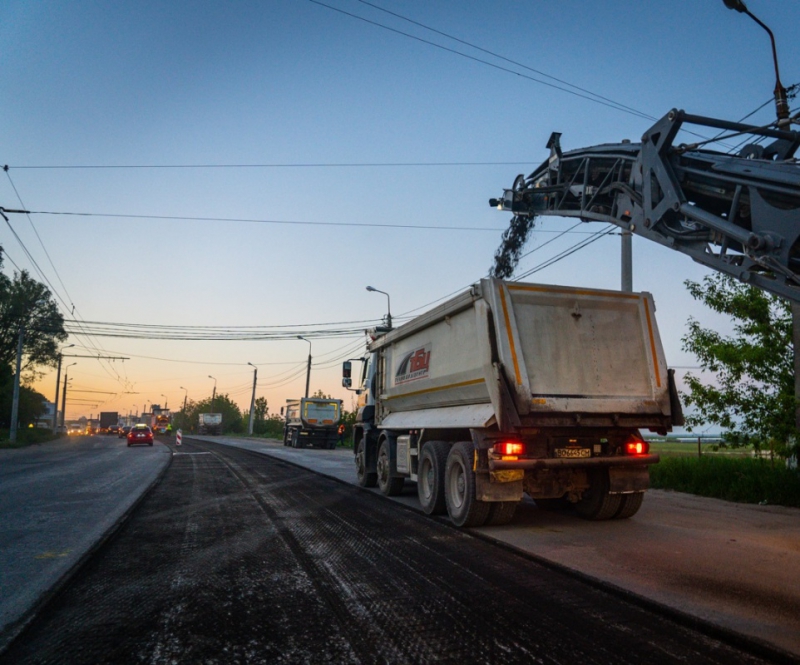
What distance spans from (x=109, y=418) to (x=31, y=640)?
88.5m

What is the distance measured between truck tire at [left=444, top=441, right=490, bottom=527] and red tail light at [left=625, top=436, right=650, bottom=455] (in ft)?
7.00

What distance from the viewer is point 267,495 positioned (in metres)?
11.3

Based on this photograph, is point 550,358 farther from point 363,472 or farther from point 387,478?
point 363,472

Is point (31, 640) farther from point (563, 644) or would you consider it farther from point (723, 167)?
point (723, 167)

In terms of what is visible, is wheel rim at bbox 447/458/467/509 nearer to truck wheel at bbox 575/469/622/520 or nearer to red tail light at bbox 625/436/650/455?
truck wheel at bbox 575/469/622/520

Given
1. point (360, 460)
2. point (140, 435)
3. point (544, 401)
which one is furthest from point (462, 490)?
point (140, 435)

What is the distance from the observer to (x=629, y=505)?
28.1ft

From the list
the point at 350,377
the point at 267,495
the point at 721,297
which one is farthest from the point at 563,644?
the point at 350,377

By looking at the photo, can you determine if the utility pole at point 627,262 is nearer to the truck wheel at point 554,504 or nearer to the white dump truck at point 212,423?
the truck wheel at point 554,504

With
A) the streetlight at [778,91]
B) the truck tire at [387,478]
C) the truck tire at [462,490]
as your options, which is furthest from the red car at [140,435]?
the streetlight at [778,91]

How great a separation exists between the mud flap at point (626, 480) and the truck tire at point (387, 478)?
14.2 ft

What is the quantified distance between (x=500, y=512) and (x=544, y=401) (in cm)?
166

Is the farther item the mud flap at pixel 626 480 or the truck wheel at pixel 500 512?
the mud flap at pixel 626 480

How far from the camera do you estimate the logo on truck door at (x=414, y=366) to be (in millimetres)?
9961
